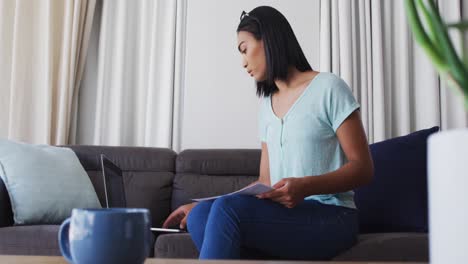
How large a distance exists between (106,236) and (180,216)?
1113 mm

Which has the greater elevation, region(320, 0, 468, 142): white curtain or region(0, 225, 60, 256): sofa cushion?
region(320, 0, 468, 142): white curtain

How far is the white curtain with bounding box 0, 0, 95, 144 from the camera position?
2.53 metres

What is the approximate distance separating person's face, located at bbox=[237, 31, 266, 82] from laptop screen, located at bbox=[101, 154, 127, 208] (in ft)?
2.70

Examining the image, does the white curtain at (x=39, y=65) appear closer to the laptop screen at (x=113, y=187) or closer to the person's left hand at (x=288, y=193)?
the laptop screen at (x=113, y=187)

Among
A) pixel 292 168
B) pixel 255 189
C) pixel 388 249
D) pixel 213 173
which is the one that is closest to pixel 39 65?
pixel 213 173

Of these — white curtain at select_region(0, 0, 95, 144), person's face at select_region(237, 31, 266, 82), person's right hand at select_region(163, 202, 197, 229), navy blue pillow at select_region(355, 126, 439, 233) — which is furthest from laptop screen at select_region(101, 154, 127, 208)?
navy blue pillow at select_region(355, 126, 439, 233)

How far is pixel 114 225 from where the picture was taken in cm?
51

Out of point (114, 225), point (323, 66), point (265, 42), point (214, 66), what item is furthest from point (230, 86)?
point (114, 225)

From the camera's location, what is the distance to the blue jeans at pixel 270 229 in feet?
3.52

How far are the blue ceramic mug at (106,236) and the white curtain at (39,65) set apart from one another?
2158 mm

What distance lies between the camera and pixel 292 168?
4.55 ft

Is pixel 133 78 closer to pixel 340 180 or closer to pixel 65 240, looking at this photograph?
pixel 340 180

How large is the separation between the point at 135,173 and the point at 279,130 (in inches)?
42.0

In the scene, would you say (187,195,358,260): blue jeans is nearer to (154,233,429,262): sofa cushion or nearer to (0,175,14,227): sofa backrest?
(154,233,429,262): sofa cushion
